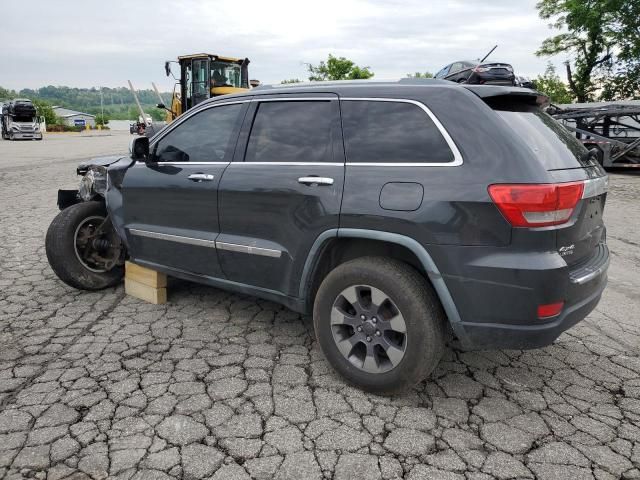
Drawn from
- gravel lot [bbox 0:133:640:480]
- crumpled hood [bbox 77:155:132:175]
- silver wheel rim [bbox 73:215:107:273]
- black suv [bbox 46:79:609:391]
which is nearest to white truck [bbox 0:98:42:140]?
crumpled hood [bbox 77:155:132:175]

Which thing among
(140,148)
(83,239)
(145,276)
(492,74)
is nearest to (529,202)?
(140,148)

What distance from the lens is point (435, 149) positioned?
8.84 feet

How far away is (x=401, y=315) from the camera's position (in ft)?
9.02

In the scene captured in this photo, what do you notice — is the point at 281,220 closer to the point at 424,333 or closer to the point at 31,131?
the point at 424,333

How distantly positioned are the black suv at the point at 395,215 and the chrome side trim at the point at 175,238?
0.02 m

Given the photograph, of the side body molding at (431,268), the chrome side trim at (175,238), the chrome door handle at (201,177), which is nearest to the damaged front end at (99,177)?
the chrome side trim at (175,238)

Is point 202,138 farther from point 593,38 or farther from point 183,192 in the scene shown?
point 593,38

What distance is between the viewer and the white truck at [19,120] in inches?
1207

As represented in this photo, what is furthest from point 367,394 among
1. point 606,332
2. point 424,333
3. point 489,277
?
point 606,332

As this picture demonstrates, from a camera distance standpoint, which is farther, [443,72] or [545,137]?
[443,72]

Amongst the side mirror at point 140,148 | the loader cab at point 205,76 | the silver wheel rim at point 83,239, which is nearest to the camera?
the side mirror at point 140,148

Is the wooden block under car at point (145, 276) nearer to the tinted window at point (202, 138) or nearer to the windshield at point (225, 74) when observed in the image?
the tinted window at point (202, 138)

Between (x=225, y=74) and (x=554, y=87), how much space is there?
3056 centimetres

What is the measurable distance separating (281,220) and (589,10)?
34777 mm
